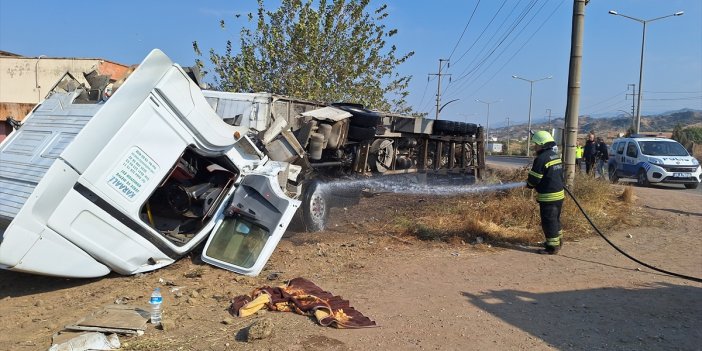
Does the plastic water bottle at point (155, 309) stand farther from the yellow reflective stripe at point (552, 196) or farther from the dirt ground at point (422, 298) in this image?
the yellow reflective stripe at point (552, 196)

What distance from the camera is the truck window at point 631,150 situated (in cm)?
1857

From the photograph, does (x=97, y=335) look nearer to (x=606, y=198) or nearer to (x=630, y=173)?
(x=606, y=198)

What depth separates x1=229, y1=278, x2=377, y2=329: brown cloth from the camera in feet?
14.8

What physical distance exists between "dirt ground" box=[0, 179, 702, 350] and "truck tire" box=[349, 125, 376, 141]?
2.06 meters

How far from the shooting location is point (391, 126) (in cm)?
1046

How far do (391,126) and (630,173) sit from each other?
1187 centimetres

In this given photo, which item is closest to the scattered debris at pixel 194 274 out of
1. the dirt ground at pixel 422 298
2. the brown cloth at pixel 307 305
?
the dirt ground at pixel 422 298

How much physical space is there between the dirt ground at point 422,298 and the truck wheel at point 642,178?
10835 mm

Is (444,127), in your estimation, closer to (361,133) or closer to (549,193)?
(361,133)

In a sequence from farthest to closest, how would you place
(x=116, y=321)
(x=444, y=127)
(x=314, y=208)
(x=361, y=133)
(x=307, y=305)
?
(x=444, y=127) → (x=361, y=133) → (x=314, y=208) → (x=307, y=305) → (x=116, y=321)

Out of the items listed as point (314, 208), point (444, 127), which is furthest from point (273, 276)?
point (444, 127)

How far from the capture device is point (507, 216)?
28.1ft

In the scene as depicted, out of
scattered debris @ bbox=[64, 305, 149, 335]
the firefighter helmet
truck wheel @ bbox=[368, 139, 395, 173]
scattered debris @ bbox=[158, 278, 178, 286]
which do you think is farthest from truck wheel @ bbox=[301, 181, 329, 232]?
scattered debris @ bbox=[64, 305, 149, 335]

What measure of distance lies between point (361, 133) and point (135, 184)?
4727 millimetres
